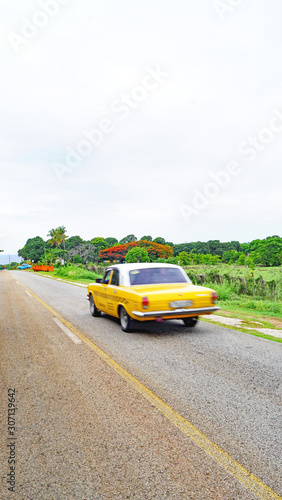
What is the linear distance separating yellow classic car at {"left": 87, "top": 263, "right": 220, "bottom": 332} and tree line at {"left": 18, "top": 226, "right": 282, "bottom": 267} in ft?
129

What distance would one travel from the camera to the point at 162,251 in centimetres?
6203

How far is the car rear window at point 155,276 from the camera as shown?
7.87 m

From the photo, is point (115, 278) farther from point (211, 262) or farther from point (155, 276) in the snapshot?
point (211, 262)

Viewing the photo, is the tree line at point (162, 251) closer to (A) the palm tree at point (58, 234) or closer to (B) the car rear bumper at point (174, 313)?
(A) the palm tree at point (58, 234)

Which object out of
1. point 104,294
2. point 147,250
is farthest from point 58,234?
point 104,294

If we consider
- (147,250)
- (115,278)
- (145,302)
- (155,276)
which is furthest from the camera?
(147,250)

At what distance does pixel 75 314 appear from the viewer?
10.3 m

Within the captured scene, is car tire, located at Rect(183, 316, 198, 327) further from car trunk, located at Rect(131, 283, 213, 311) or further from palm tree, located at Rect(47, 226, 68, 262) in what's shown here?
palm tree, located at Rect(47, 226, 68, 262)

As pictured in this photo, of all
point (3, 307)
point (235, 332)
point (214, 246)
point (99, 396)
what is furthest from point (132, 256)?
point (99, 396)

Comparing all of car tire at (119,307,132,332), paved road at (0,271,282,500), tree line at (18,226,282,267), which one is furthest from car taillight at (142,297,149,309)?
tree line at (18,226,282,267)

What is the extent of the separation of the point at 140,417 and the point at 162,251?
58.6m

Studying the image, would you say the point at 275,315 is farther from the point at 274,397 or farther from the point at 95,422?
the point at 95,422

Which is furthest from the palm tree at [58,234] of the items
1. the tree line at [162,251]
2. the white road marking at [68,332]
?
the white road marking at [68,332]

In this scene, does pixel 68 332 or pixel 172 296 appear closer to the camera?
pixel 172 296
